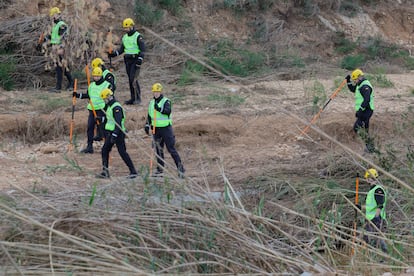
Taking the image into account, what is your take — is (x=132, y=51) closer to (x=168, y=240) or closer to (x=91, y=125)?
(x=91, y=125)

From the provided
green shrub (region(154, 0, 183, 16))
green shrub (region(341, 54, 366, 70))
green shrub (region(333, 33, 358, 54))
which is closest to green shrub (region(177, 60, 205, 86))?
green shrub (region(154, 0, 183, 16))

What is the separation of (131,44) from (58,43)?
6.41 feet

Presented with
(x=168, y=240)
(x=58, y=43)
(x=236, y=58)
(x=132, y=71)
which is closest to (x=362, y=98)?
(x=132, y=71)

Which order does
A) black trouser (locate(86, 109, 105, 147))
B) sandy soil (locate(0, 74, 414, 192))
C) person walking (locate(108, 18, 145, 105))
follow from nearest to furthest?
1. sandy soil (locate(0, 74, 414, 192))
2. black trouser (locate(86, 109, 105, 147))
3. person walking (locate(108, 18, 145, 105))

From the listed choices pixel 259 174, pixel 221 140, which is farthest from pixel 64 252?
pixel 221 140

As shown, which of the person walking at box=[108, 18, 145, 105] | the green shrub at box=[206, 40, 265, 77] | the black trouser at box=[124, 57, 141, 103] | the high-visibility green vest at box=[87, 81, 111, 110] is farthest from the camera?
the green shrub at box=[206, 40, 265, 77]

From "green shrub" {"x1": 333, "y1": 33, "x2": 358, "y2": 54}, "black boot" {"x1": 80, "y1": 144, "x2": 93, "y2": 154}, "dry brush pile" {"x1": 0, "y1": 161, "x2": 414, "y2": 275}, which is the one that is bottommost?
"black boot" {"x1": 80, "y1": 144, "x2": 93, "y2": 154}

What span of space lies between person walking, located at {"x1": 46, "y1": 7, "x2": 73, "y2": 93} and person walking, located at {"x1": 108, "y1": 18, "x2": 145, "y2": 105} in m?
1.36

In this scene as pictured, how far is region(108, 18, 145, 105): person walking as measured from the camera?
13.8 metres

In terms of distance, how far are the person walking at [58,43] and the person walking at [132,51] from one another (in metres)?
1.36

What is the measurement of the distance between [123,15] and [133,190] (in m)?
11.6

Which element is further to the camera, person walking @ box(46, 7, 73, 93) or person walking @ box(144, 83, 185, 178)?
person walking @ box(46, 7, 73, 93)

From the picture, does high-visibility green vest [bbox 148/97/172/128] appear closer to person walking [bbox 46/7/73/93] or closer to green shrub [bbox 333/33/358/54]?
person walking [bbox 46/7/73/93]

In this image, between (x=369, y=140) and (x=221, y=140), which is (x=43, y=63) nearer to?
(x=221, y=140)
